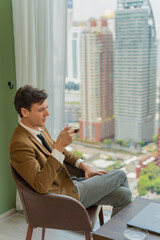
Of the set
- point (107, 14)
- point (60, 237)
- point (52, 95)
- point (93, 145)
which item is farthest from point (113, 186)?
point (107, 14)

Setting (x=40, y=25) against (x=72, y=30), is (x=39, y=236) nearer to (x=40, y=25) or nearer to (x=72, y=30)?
(x=40, y=25)

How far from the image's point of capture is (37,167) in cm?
190

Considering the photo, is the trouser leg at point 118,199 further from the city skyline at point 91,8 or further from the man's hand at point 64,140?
the city skyline at point 91,8

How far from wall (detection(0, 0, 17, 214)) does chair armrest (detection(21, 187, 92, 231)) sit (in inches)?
38.4

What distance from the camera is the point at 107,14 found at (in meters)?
3.05

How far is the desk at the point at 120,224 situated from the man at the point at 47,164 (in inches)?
4.0

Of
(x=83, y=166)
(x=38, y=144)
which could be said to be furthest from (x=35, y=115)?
(x=83, y=166)

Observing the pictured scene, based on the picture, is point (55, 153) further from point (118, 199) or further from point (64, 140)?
point (118, 199)

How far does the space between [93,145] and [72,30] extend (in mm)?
1170

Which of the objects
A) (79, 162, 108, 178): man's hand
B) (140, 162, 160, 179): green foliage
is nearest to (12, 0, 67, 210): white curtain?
(79, 162, 108, 178): man's hand

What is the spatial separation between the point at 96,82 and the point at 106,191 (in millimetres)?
1346

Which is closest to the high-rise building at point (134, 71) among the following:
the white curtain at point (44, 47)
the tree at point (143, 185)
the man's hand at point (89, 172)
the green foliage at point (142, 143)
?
the green foliage at point (142, 143)

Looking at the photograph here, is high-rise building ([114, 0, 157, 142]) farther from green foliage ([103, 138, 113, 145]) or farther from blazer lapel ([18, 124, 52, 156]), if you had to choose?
blazer lapel ([18, 124, 52, 156])

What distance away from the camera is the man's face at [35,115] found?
205cm
